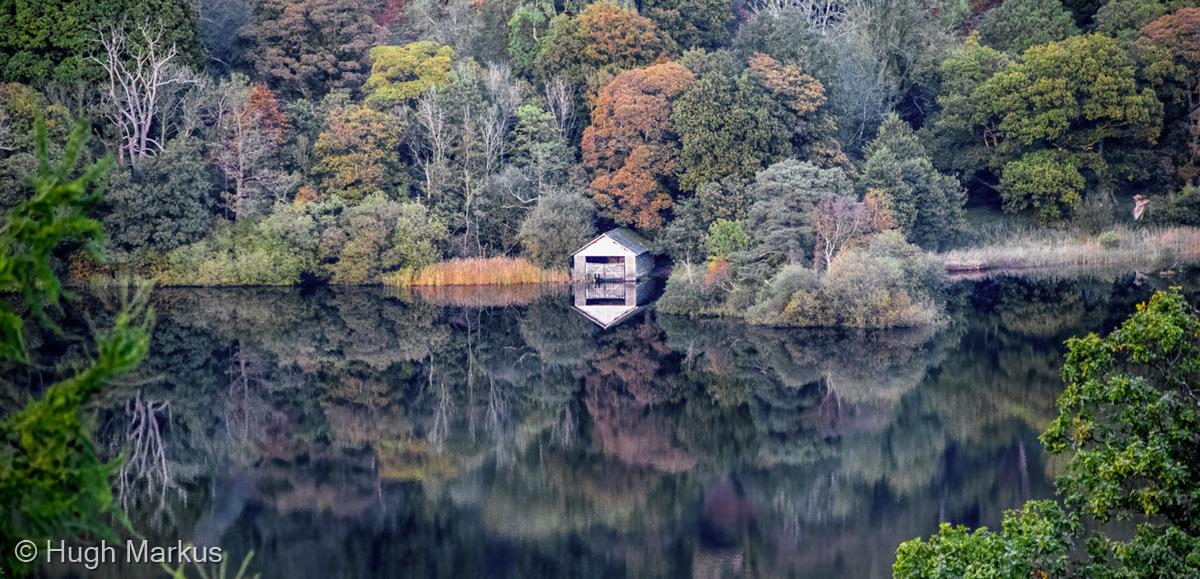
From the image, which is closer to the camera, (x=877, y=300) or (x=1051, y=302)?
(x=877, y=300)

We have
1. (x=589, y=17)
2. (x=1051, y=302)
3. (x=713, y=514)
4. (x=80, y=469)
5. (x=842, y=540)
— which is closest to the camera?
(x=80, y=469)

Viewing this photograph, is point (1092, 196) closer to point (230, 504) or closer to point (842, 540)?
point (842, 540)

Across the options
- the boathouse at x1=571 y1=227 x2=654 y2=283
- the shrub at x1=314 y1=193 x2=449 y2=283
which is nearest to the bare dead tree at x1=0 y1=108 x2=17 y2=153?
the shrub at x1=314 y1=193 x2=449 y2=283

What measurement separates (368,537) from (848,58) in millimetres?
35477

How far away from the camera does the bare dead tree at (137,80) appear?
42344mm

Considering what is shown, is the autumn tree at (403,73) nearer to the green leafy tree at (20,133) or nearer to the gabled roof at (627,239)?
the gabled roof at (627,239)

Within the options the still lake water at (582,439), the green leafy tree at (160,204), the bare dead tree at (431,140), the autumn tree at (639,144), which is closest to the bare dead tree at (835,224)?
the still lake water at (582,439)

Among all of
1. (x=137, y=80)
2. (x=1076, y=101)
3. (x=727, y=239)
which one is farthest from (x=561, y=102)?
(x=1076, y=101)

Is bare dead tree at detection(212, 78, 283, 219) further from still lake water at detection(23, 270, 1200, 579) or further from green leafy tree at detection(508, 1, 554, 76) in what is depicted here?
green leafy tree at detection(508, 1, 554, 76)

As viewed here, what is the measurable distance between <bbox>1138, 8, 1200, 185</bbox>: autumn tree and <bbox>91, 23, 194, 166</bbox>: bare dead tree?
34028mm

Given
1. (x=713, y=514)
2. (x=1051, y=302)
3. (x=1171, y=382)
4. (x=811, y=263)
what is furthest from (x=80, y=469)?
(x=1051, y=302)

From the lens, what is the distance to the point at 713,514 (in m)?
18.0

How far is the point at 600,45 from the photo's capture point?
4650 cm

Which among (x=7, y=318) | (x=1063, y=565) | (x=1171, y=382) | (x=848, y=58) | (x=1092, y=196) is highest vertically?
(x=848, y=58)
